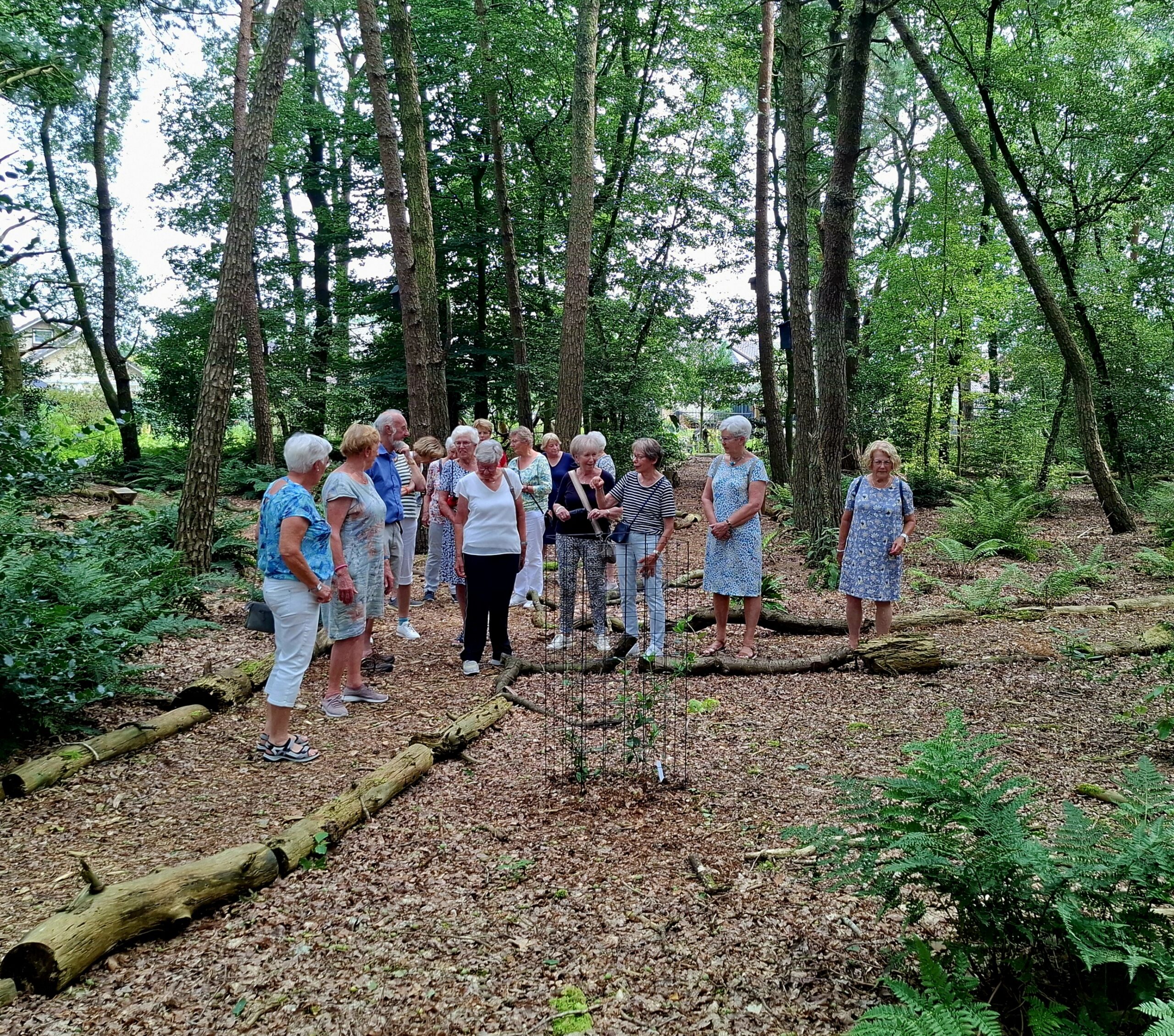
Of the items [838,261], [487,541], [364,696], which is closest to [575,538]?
[487,541]

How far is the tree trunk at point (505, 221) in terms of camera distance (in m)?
15.2

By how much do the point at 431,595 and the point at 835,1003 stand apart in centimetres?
753

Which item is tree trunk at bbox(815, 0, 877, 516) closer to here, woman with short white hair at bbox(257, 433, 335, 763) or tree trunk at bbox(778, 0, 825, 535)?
tree trunk at bbox(778, 0, 825, 535)

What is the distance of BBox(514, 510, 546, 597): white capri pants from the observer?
8930 mm

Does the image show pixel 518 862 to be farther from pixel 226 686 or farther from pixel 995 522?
pixel 995 522

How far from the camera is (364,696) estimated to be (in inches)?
239

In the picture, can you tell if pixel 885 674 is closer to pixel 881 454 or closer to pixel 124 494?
pixel 881 454

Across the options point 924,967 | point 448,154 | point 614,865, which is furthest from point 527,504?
point 448,154

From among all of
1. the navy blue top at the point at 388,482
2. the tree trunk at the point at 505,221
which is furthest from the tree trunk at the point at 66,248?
the navy blue top at the point at 388,482

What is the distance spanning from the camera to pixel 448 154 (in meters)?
19.2

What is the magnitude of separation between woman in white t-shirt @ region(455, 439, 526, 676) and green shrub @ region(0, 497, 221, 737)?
1.99 meters

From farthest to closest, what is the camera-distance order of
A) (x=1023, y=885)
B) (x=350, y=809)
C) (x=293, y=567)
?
(x=293, y=567) → (x=350, y=809) → (x=1023, y=885)

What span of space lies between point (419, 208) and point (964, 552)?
8.04 m

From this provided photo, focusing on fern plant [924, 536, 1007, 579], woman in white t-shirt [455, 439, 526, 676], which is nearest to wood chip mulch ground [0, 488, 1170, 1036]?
woman in white t-shirt [455, 439, 526, 676]
